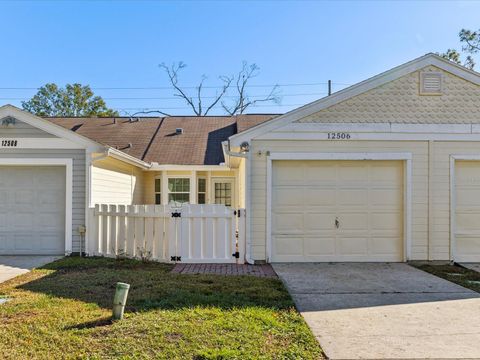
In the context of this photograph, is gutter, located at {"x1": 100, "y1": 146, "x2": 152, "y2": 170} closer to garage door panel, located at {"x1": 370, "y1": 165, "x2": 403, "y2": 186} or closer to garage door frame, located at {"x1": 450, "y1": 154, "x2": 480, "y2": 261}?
garage door panel, located at {"x1": 370, "y1": 165, "x2": 403, "y2": 186}

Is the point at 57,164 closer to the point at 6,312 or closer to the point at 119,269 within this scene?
the point at 119,269

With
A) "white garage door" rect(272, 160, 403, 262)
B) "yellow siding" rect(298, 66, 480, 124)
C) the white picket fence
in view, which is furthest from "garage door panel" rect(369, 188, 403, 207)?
the white picket fence

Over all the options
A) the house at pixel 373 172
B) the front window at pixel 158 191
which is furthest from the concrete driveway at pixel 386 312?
the front window at pixel 158 191

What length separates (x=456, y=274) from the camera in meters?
7.32

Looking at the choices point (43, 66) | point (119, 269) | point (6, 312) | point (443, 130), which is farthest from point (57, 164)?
point (43, 66)

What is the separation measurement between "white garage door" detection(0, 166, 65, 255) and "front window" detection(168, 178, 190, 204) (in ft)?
17.8

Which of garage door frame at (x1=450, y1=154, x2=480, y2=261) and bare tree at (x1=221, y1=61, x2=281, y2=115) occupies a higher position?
bare tree at (x1=221, y1=61, x2=281, y2=115)

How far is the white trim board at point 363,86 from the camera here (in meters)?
8.41

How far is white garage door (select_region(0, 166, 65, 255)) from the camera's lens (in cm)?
919

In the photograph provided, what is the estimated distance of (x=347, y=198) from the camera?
8.58 meters

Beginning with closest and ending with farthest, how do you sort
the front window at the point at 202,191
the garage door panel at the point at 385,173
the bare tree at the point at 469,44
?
the garage door panel at the point at 385,173, the front window at the point at 202,191, the bare tree at the point at 469,44

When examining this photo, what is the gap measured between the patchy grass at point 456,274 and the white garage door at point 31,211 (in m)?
8.53

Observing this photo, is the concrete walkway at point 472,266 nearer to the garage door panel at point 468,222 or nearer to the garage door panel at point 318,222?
the garage door panel at point 468,222

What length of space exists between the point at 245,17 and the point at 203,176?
8.14 m
